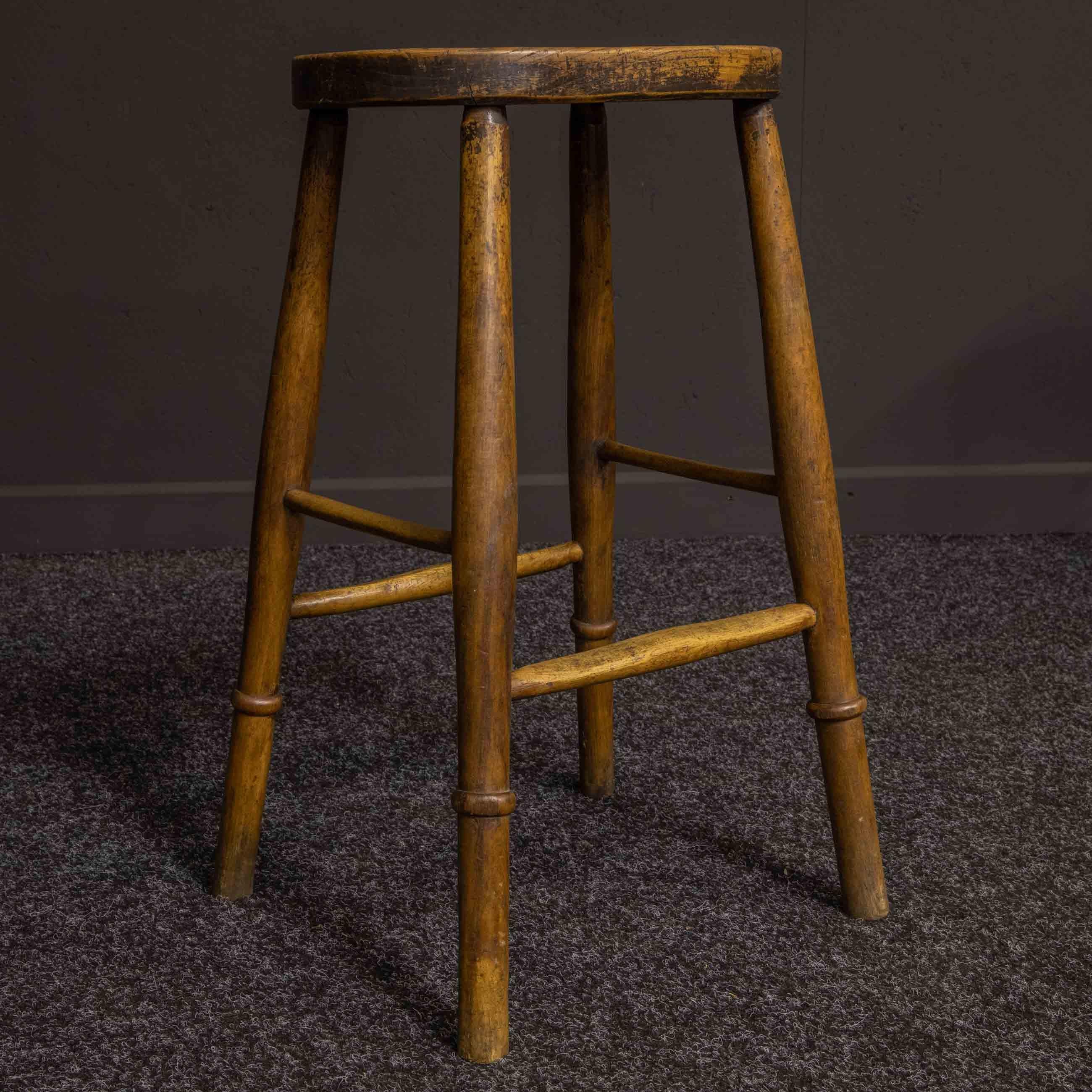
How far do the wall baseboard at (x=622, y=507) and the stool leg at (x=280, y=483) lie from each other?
39.8 inches

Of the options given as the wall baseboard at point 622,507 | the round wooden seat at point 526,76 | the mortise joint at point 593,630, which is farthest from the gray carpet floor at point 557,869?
the round wooden seat at point 526,76

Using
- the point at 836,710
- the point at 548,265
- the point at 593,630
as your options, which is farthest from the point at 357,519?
the point at 548,265

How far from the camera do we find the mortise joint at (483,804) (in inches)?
35.8

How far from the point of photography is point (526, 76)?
86 centimetres

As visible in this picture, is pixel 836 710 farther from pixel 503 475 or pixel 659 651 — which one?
pixel 503 475

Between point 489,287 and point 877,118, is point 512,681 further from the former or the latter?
point 877,118

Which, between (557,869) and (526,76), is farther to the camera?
(557,869)

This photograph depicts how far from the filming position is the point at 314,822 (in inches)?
49.2

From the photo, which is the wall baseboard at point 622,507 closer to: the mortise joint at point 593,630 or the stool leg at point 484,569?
the mortise joint at point 593,630

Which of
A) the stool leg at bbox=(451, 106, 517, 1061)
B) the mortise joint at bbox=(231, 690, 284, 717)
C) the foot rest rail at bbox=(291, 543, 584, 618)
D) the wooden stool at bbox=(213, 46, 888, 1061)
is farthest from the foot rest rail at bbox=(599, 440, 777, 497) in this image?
the mortise joint at bbox=(231, 690, 284, 717)

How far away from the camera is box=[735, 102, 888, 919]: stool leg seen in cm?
98

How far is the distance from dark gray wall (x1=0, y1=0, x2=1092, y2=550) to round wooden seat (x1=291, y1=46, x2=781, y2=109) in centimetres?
111

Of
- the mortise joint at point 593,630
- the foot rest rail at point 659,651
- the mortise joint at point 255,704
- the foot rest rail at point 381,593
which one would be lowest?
the mortise joint at point 255,704

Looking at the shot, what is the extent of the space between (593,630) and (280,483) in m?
0.32
